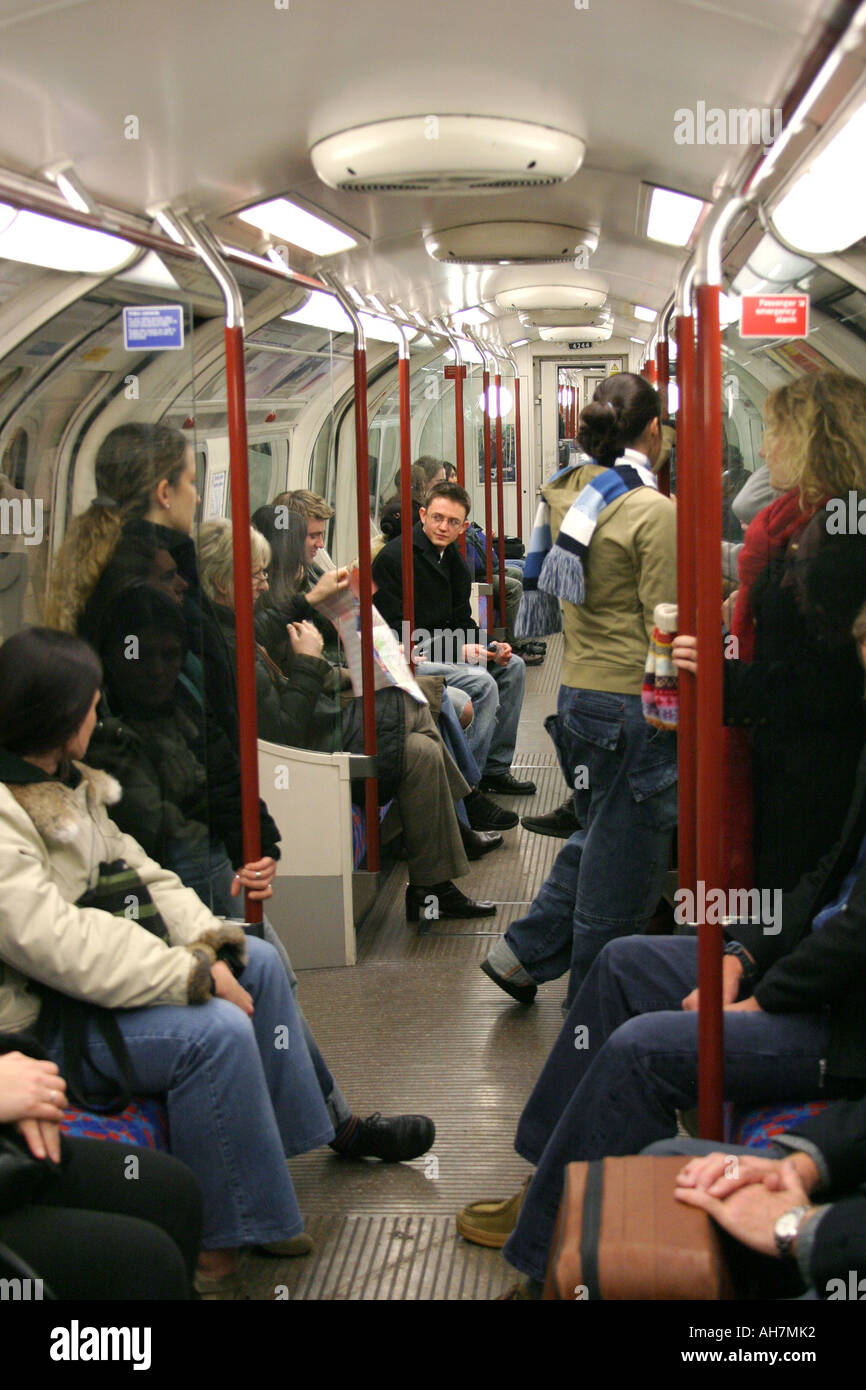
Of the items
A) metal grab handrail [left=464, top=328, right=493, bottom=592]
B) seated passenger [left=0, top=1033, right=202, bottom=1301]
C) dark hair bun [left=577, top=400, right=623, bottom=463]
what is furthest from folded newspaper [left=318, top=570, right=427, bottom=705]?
metal grab handrail [left=464, top=328, right=493, bottom=592]

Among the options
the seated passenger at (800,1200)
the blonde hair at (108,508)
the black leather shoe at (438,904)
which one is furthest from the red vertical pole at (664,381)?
the seated passenger at (800,1200)

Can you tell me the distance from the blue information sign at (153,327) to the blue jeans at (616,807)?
1557mm

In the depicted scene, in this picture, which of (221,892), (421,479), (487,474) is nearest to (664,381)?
(221,892)

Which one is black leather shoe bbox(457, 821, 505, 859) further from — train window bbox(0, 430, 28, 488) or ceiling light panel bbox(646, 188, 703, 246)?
train window bbox(0, 430, 28, 488)

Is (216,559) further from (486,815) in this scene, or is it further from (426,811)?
(486,815)

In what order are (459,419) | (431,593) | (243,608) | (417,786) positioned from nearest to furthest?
(243,608), (417,786), (431,593), (459,419)

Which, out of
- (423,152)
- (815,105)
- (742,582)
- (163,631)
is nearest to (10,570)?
(163,631)

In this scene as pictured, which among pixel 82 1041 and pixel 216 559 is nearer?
pixel 82 1041

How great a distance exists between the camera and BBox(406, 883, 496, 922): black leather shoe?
16.6ft

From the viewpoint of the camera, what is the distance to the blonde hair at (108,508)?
275 centimetres

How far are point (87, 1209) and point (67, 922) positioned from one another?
1.61 ft

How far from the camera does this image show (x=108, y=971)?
2.45 m

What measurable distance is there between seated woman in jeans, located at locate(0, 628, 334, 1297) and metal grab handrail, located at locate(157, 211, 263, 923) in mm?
459
